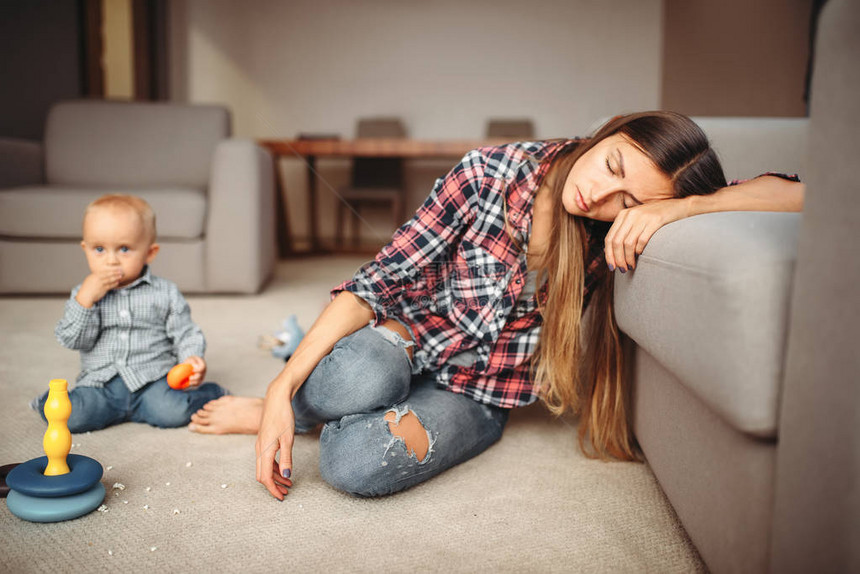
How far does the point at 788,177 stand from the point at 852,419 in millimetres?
430

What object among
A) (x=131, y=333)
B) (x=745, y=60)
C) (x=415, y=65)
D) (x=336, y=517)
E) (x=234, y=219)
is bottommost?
(x=336, y=517)

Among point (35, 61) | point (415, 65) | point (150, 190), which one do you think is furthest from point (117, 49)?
point (150, 190)

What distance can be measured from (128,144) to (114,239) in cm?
177

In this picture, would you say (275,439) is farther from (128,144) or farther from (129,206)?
(128,144)

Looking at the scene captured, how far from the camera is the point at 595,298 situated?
995 mm

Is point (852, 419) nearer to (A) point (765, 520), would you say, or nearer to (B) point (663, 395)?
(A) point (765, 520)

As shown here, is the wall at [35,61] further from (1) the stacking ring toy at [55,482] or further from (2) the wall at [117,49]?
(1) the stacking ring toy at [55,482]

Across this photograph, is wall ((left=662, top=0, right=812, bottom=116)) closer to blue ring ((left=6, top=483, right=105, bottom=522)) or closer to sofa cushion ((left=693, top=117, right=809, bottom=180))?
sofa cushion ((left=693, top=117, right=809, bottom=180))

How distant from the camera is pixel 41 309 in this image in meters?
1.98

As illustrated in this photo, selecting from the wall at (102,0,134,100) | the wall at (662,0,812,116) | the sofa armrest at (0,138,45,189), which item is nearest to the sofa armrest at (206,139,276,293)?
the sofa armrest at (0,138,45,189)

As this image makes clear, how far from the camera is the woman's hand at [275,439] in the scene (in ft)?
2.56

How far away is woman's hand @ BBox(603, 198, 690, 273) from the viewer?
2.42 ft

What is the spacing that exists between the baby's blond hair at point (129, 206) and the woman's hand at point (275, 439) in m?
0.46

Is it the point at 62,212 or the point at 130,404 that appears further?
the point at 62,212
